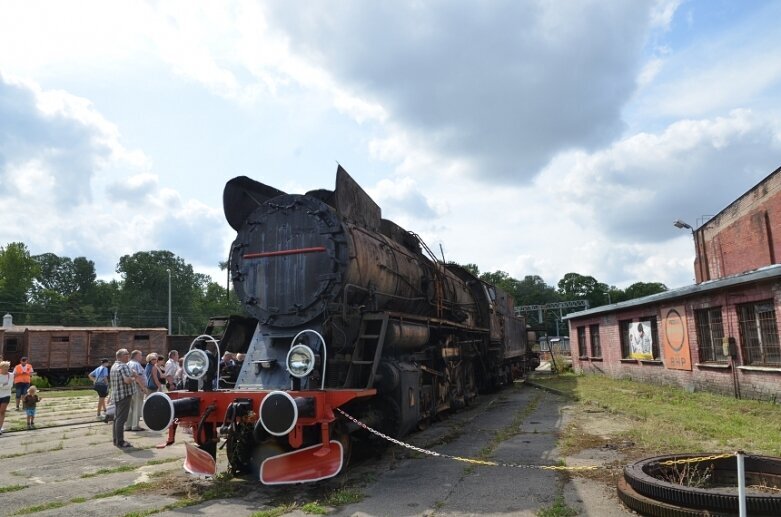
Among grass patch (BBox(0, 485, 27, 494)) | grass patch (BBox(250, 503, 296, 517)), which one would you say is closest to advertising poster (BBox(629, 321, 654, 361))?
grass patch (BBox(250, 503, 296, 517))

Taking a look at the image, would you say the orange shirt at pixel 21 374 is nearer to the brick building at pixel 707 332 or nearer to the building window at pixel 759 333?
the brick building at pixel 707 332

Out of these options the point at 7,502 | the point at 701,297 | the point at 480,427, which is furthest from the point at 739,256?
the point at 7,502

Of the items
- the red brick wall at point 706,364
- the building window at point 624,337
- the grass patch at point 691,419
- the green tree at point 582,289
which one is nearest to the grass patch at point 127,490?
the grass patch at point 691,419

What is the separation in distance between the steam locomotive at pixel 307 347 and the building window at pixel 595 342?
1552 cm

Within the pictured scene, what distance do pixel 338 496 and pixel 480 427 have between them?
16.4 feet

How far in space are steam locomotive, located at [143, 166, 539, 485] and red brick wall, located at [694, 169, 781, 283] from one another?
24583 mm

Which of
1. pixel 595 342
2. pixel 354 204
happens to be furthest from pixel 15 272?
pixel 354 204

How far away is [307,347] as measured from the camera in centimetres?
598

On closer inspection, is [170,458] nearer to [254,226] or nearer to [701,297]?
[254,226]

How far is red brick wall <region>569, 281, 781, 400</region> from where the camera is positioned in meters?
11.5

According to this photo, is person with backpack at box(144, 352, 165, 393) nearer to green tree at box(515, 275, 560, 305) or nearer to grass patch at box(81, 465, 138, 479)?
grass patch at box(81, 465, 138, 479)

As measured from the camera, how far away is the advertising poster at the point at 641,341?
17.3 meters

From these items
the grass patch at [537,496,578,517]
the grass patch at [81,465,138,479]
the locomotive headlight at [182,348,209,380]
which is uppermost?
the locomotive headlight at [182,348,209,380]

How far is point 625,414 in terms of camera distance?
421 inches
